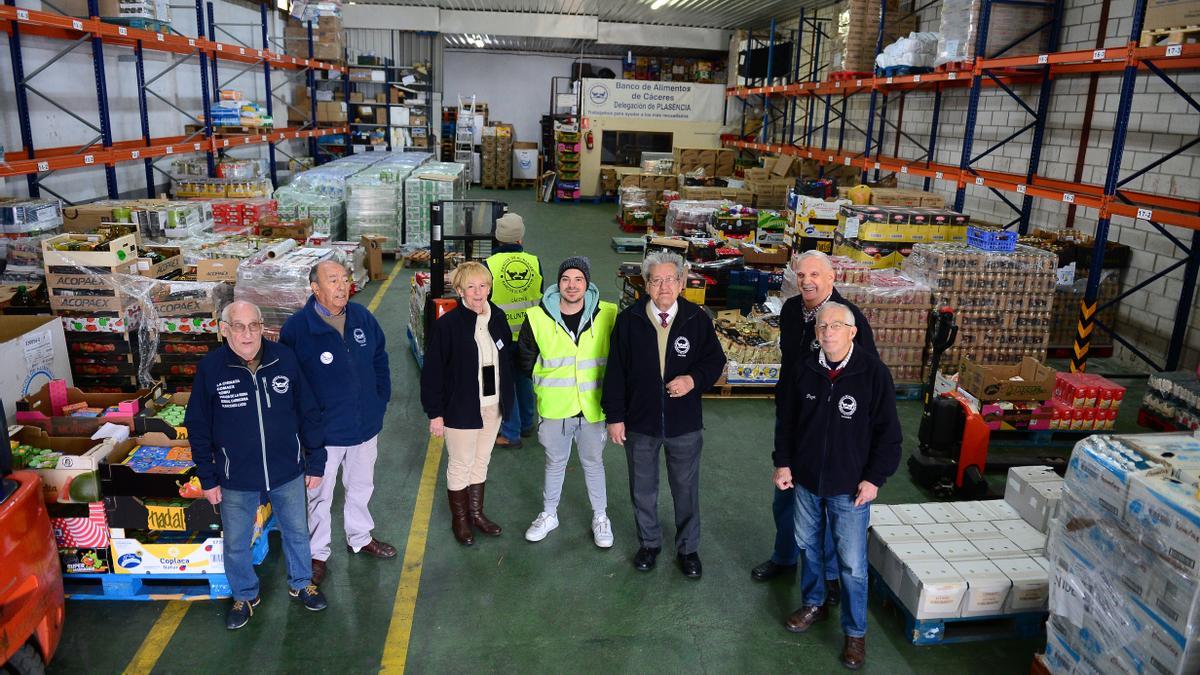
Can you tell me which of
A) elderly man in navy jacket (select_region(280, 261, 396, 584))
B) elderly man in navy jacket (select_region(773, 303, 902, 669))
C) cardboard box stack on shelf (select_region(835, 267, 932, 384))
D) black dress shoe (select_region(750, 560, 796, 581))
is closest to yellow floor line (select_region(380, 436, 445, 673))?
elderly man in navy jacket (select_region(280, 261, 396, 584))

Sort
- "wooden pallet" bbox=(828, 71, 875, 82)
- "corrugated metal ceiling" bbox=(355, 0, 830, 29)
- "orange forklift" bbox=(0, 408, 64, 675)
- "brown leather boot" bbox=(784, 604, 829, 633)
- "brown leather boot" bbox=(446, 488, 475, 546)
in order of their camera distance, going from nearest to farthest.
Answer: "orange forklift" bbox=(0, 408, 64, 675) → "brown leather boot" bbox=(784, 604, 829, 633) → "brown leather boot" bbox=(446, 488, 475, 546) → "wooden pallet" bbox=(828, 71, 875, 82) → "corrugated metal ceiling" bbox=(355, 0, 830, 29)

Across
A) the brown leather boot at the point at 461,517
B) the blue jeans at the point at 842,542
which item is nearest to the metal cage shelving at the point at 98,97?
the brown leather boot at the point at 461,517

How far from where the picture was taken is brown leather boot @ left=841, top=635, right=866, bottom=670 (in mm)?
4168

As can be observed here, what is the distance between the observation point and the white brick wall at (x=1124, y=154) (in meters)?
9.02

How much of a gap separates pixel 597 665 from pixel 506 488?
2150mm

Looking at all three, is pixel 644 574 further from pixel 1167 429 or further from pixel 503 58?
pixel 503 58

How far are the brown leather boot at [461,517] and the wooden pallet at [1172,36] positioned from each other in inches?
303

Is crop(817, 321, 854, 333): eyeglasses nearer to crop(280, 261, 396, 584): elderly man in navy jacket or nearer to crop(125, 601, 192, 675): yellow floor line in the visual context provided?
crop(280, 261, 396, 584): elderly man in navy jacket

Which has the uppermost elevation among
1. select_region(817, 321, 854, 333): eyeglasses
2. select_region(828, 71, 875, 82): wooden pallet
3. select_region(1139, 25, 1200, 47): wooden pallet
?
select_region(828, 71, 875, 82): wooden pallet

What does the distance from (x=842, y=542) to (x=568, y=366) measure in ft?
6.07

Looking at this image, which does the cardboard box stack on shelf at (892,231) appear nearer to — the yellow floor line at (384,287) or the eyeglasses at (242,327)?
the yellow floor line at (384,287)

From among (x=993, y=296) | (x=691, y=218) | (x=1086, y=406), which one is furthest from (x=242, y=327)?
(x=691, y=218)

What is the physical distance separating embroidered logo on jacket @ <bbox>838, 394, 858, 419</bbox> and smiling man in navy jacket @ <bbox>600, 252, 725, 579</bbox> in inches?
34.6

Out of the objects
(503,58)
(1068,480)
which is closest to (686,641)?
(1068,480)
